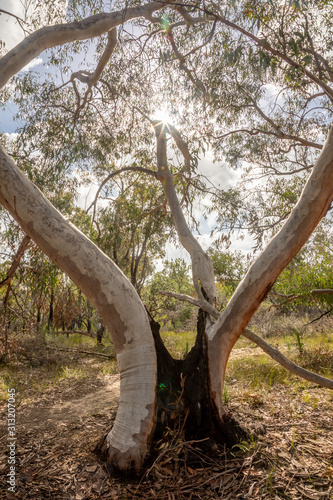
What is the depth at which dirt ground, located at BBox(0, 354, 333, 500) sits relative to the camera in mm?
1961

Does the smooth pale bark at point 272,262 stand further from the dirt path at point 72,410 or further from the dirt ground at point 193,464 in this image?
the dirt path at point 72,410

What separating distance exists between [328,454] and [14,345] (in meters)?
5.25

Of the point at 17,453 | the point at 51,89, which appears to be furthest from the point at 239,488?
the point at 51,89

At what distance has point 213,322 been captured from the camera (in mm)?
2803

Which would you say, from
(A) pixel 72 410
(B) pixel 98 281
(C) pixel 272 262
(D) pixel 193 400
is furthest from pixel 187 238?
(A) pixel 72 410

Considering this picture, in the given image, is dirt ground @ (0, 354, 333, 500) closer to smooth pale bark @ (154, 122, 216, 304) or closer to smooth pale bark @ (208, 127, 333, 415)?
smooth pale bark @ (208, 127, 333, 415)

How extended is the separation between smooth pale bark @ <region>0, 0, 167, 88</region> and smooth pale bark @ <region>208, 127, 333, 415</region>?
1.89 m

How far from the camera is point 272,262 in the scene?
243 cm

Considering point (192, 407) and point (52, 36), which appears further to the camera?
point (52, 36)

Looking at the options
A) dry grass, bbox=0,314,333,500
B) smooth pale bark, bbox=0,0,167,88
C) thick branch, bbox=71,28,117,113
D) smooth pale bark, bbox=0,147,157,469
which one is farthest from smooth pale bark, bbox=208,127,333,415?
thick branch, bbox=71,28,117,113

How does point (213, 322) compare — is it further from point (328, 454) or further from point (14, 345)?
point (14, 345)

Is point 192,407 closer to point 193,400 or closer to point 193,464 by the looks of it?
point 193,400

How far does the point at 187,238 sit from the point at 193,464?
94.0 inches

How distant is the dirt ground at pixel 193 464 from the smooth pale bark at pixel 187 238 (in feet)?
4.09
